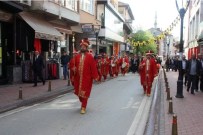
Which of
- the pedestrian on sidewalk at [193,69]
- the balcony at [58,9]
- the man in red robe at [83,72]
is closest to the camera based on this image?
the man in red robe at [83,72]

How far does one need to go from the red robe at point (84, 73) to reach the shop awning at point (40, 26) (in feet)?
29.6

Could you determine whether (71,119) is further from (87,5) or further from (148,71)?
(87,5)

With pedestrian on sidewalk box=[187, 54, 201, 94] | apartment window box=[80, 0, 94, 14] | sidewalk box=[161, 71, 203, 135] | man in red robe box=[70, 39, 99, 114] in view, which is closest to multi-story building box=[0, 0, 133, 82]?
apartment window box=[80, 0, 94, 14]

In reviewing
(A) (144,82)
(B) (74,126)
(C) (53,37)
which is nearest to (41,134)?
(B) (74,126)

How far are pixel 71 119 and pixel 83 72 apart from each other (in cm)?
168

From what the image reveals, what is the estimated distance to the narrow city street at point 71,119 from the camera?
8102 mm

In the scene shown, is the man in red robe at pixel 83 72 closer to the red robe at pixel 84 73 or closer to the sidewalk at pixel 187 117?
the red robe at pixel 84 73

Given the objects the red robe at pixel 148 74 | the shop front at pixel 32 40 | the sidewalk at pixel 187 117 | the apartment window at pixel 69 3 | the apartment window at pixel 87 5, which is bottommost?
the sidewalk at pixel 187 117

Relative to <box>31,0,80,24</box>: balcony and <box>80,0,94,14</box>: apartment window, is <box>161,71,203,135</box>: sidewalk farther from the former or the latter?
<box>80,0,94,14</box>: apartment window

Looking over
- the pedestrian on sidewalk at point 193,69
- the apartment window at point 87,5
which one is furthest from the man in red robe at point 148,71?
the apartment window at point 87,5

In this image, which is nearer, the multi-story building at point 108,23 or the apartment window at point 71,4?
the apartment window at point 71,4

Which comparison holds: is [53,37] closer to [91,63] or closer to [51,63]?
[51,63]

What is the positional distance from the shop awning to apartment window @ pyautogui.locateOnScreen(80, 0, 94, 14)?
7.58 meters

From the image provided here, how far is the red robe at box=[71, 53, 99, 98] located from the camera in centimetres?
1048
